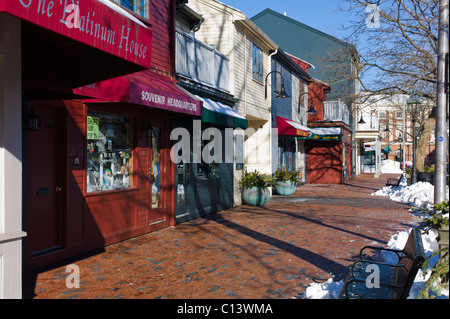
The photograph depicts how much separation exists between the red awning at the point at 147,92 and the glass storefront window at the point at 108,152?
0.85 metres

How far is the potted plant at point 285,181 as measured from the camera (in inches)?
716

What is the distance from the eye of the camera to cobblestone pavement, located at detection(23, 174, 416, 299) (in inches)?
221

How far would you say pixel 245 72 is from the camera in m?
15.4

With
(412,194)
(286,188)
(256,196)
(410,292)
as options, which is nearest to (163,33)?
(256,196)

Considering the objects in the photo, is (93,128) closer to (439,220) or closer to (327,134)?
(439,220)

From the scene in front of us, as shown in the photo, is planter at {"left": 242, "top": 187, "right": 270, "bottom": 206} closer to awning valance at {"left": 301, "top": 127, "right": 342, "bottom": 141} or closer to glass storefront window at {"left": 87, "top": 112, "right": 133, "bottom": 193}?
glass storefront window at {"left": 87, "top": 112, "right": 133, "bottom": 193}

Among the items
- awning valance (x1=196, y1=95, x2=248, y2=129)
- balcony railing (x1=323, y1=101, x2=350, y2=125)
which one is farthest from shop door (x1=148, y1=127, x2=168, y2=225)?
balcony railing (x1=323, y1=101, x2=350, y2=125)

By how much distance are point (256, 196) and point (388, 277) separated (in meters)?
9.37

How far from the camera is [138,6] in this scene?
9320mm

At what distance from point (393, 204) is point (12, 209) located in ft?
45.6

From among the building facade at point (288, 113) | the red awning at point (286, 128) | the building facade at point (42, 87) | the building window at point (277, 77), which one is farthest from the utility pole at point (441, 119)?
the building window at point (277, 77)

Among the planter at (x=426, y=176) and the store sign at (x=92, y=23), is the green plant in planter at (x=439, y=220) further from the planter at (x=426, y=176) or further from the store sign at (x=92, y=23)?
the planter at (x=426, y=176)
